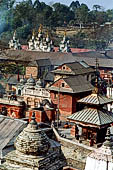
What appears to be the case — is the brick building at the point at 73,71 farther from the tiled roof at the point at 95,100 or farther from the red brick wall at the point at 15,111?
the tiled roof at the point at 95,100

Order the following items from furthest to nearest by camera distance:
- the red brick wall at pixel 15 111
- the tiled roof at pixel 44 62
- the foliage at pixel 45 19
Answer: the foliage at pixel 45 19 < the tiled roof at pixel 44 62 < the red brick wall at pixel 15 111

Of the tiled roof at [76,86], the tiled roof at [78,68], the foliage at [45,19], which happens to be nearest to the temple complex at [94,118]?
the tiled roof at [76,86]

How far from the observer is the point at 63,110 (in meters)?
37.2

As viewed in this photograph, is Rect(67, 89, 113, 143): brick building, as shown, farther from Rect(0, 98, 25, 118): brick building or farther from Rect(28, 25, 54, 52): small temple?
Rect(28, 25, 54, 52): small temple

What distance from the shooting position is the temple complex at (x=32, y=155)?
36.3 ft

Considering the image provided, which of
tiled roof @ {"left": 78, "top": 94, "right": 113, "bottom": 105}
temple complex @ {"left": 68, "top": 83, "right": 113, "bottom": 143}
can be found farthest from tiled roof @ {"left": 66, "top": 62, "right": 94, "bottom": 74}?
tiled roof @ {"left": 78, "top": 94, "right": 113, "bottom": 105}

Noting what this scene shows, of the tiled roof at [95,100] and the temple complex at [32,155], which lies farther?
the tiled roof at [95,100]

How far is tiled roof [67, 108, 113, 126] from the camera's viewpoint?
18.4 metres

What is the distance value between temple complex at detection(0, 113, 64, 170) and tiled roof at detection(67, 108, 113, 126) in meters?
7.07

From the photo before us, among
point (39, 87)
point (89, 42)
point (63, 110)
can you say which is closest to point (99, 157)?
point (63, 110)

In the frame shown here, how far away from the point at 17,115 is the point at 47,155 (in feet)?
73.3

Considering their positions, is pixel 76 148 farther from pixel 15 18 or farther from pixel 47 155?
pixel 15 18

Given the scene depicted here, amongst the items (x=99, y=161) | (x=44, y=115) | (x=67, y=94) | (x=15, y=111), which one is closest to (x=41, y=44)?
(x=67, y=94)

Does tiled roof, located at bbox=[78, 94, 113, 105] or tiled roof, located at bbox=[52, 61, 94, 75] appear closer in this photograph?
tiled roof, located at bbox=[78, 94, 113, 105]
